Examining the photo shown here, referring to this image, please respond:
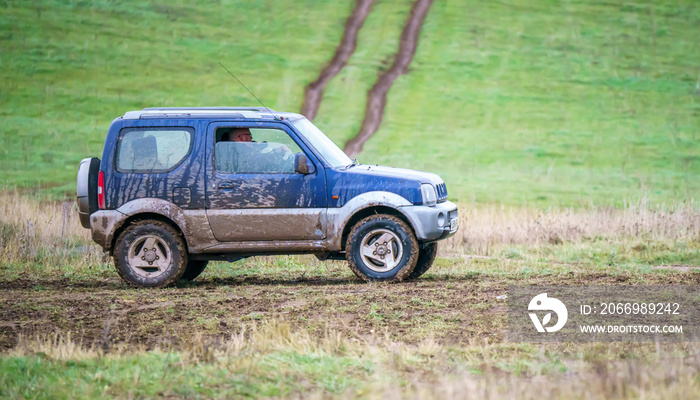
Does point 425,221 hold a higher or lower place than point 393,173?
lower

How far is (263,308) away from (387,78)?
43.3 metres

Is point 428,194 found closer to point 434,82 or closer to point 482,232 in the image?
point 482,232

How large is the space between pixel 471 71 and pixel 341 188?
4248 cm

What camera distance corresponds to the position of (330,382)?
5766 mm

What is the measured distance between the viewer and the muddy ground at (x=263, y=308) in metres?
7.61

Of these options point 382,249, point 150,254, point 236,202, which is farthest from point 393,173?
point 150,254

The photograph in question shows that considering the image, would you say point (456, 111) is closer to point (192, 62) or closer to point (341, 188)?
point (192, 62)

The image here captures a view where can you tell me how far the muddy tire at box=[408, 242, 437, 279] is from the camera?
11258 mm

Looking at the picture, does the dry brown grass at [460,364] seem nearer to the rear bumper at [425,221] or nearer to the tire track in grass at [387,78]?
the rear bumper at [425,221]

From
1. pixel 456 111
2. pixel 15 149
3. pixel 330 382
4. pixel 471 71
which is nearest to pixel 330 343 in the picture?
pixel 330 382

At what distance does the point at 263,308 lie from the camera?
8891mm

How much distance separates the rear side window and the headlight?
9.56ft

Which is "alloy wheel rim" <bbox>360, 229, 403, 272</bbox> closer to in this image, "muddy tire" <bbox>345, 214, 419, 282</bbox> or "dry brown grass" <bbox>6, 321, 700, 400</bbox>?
"muddy tire" <bbox>345, 214, 419, 282</bbox>

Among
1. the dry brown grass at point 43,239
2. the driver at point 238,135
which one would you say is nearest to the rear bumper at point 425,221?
the driver at point 238,135
